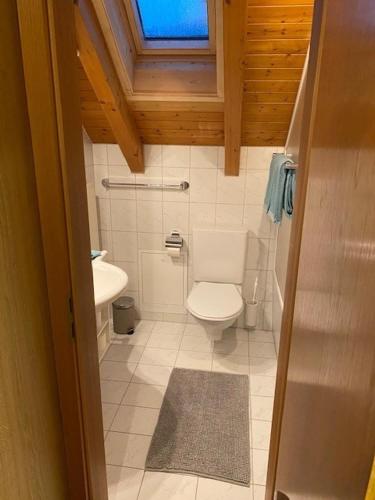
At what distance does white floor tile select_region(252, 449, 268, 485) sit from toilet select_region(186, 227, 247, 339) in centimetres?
85

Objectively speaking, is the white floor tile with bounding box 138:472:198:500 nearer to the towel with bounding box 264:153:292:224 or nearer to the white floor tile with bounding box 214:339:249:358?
the white floor tile with bounding box 214:339:249:358

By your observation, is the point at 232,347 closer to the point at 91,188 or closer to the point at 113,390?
the point at 113,390

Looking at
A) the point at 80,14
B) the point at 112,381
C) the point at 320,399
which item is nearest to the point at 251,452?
→ the point at 112,381

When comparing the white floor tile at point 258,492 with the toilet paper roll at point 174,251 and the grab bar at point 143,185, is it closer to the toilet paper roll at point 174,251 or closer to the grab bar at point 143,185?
the toilet paper roll at point 174,251

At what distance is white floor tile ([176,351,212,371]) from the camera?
2.59 meters

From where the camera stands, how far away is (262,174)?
271cm

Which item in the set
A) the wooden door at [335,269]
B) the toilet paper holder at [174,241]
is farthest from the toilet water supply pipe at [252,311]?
the wooden door at [335,269]

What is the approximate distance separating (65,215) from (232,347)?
220 cm

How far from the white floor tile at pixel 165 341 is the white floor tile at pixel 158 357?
6 cm

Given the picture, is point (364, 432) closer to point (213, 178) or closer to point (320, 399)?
point (320, 399)

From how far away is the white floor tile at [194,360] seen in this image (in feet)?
8.50

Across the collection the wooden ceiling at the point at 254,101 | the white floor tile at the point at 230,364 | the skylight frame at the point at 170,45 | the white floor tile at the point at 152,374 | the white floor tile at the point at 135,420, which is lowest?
the white floor tile at the point at 135,420

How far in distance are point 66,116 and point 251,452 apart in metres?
1.83

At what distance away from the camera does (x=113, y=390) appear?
2.33 meters
